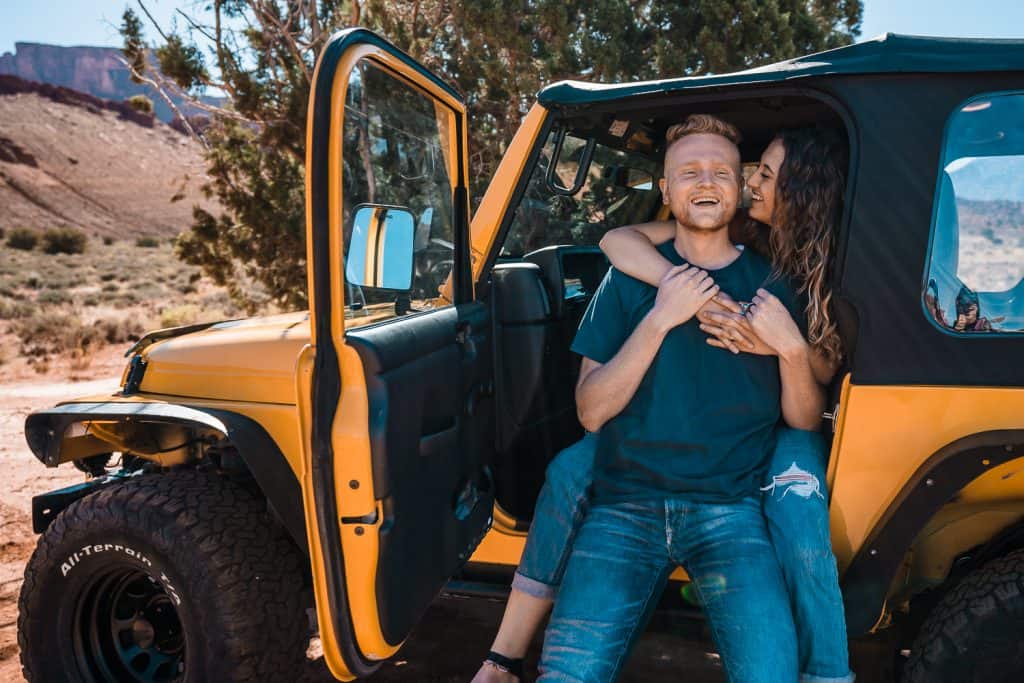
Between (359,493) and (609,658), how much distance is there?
79 cm

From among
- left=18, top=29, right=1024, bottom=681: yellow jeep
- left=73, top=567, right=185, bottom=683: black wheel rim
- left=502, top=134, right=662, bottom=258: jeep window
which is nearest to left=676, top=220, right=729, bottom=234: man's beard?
left=18, top=29, right=1024, bottom=681: yellow jeep

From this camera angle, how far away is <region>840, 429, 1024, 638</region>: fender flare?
6.33 ft

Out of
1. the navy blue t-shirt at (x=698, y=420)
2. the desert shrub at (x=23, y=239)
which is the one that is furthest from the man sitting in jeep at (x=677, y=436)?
the desert shrub at (x=23, y=239)

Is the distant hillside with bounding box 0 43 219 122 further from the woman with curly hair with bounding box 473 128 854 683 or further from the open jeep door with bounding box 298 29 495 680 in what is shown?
the woman with curly hair with bounding box 473 128 854 683

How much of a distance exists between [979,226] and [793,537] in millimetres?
910

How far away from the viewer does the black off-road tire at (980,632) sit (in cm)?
200

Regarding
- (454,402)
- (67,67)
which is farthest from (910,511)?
(67,67)

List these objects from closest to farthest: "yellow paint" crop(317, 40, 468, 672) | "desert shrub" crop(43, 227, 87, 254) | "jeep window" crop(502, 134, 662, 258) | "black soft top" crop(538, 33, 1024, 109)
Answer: "yellow paint" crop(317, 40, 468, 672), "black soft top" crop(538, 33, 1024, 109), "jeep window" crop(502, 134, 662, 258), "desert shrub" crop(43, 227, 87, 254)

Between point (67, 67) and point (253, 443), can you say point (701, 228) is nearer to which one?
point (253, 443)

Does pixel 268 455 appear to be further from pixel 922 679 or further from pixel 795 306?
pixel 922 679

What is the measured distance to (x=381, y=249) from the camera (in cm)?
208

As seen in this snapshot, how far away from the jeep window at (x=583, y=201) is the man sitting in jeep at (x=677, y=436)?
1.98 feet

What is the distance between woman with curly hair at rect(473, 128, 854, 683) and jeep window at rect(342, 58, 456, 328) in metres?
0.55

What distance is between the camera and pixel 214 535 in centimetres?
237
